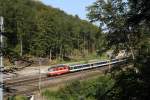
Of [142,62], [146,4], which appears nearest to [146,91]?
[142,62]

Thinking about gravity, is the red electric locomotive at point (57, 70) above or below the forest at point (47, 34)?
below

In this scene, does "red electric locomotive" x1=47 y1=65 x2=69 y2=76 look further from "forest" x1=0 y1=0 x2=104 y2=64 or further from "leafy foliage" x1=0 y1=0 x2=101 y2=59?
"leafy foliage" x1=0 y1=0 x2=101 y2=59

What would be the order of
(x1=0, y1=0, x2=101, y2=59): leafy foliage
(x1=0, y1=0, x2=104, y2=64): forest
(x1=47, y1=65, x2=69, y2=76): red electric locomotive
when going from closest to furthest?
(x1=47, y1=65, x2=69, y2=76): red electric locomotive < (x1=0, y1=0, x2=104, y2=64): forest < (x1=0, y1=0, x2=101, y2=59): leafy foliage

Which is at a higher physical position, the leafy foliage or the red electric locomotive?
the leafy foliage

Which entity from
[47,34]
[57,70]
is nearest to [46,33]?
[47,34]

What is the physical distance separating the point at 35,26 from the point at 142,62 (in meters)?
75.2

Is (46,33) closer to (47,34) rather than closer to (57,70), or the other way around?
(47,34)

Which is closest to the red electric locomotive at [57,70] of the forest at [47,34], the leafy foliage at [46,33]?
the forest at [47,34]

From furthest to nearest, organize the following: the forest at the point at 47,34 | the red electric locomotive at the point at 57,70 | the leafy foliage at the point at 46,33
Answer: the leafy foliage at the point at 46,33 → the forest at the point at 47,34 → the red electric locomotive at the point at 57,70

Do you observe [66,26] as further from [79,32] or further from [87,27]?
[87,27]

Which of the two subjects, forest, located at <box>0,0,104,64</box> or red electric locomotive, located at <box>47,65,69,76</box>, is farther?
forest, located at <box>0,0,104,64</box>

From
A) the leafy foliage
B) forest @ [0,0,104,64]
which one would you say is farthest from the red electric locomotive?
the leafy foliage

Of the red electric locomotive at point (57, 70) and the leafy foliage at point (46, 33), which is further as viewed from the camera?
the leafy foliage at point (46, 33)

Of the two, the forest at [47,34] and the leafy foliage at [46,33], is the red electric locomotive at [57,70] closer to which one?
the forest at [47,34]
